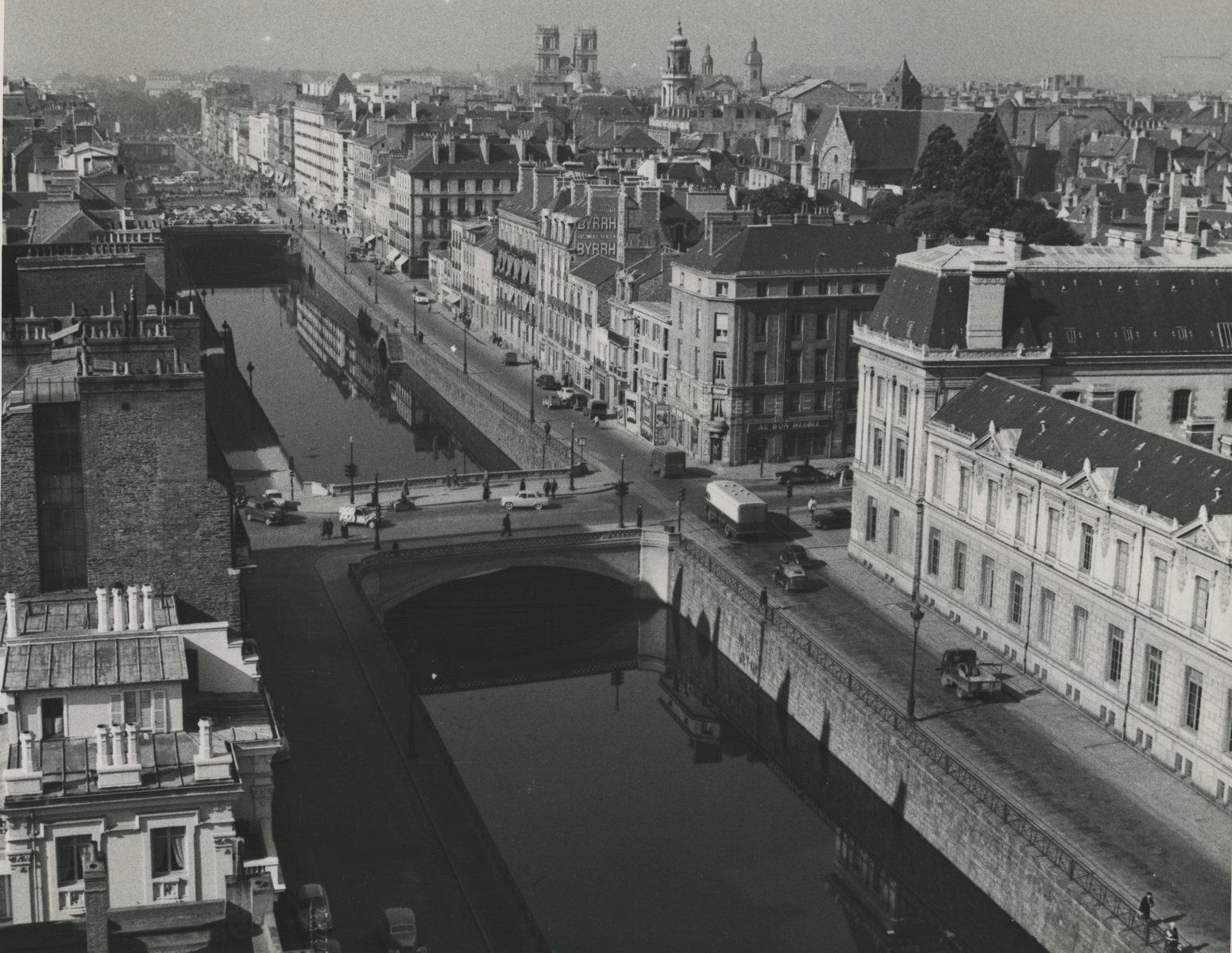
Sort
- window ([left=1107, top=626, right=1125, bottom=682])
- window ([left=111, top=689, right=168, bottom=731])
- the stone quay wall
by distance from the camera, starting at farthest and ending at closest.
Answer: the stone quay wall, window ([left=1107, top=626, right=1125, bottom=682]), window ([left=111, top=689, right=168, bottom=731])

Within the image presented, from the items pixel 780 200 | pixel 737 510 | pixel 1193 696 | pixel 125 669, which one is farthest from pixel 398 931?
pixel 780 200

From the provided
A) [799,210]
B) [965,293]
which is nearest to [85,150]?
[799,210]

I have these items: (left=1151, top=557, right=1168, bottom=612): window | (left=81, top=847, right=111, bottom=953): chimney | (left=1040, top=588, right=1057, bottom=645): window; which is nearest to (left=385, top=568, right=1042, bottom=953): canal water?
(left=1040, top=588, right=1057, bottom=645): window

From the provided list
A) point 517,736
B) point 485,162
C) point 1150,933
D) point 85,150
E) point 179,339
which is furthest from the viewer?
point 485,162

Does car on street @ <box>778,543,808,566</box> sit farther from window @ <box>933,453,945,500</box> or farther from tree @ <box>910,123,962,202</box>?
tree @ <box>910,123,962,202</box>

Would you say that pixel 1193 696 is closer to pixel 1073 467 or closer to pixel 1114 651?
pixel 1114 651

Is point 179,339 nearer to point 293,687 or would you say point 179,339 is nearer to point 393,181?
point 293,687
